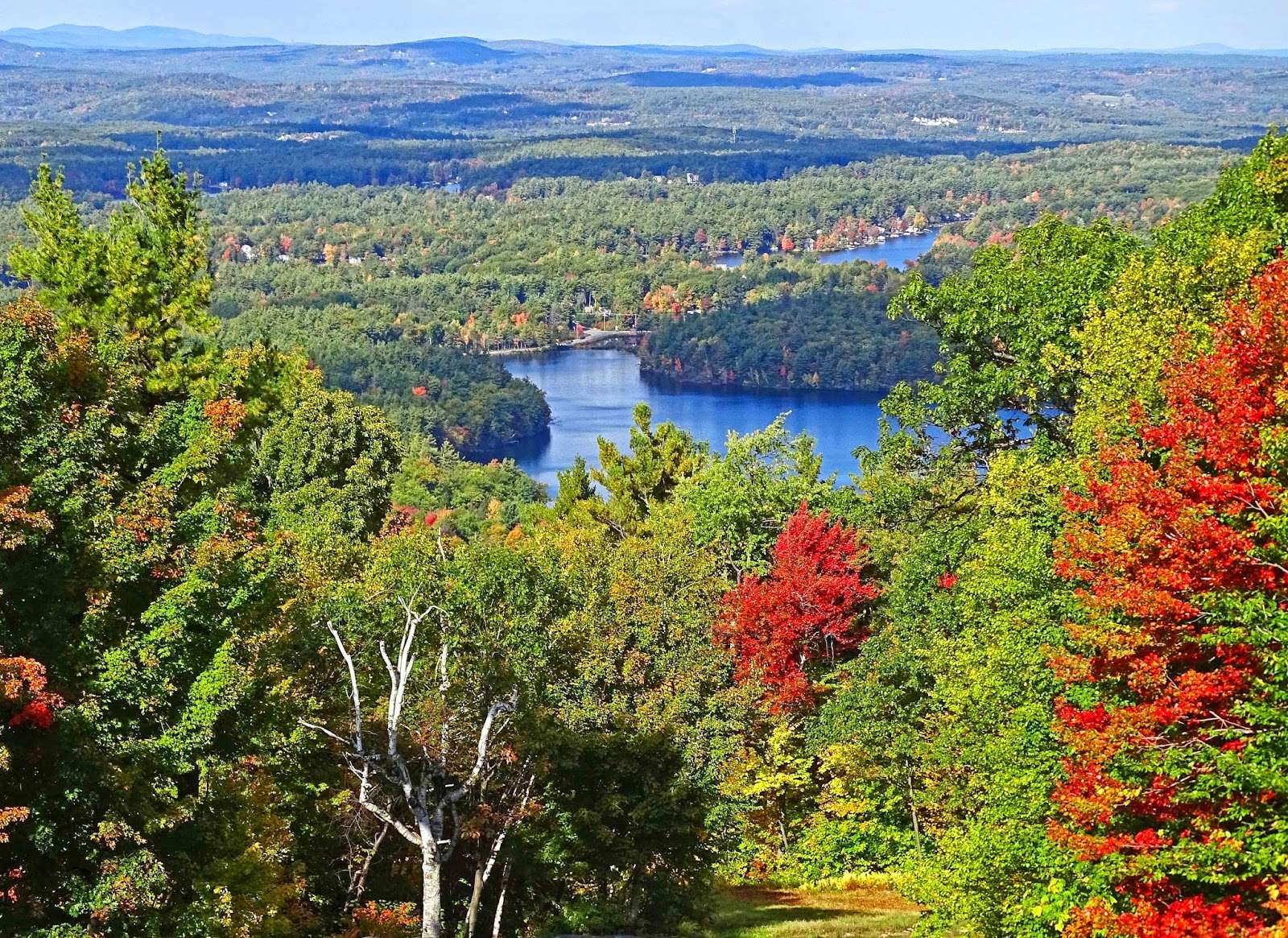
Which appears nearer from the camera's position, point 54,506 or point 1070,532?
point 54,506

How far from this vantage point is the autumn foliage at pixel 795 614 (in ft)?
97.9

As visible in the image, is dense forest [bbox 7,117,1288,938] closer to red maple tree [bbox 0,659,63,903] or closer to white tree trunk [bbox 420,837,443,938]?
red maple tree [bbox 0,659,63,903]

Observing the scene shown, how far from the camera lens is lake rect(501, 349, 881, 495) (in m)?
109

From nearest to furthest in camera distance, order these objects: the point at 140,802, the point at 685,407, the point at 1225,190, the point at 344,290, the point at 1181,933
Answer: the point at 1181,933
the point at 140,802
the point at 1225,190
the point at 685,407
the point at 344,290

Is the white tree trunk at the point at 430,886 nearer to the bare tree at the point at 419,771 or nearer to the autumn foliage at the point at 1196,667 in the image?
the bare tree at the point at 419,771

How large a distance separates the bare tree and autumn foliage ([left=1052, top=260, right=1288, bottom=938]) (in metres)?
6.02

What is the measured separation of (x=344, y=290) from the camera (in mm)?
195250

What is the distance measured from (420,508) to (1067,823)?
65.5m

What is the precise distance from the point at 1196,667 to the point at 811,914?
1017 centimetres

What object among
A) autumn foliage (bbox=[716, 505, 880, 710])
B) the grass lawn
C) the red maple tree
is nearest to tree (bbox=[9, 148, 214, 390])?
autumn foliage (bbox=[716, 505, 880, 710])

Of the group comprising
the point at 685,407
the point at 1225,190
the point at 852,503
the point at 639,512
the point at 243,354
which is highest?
the point at 1225,190

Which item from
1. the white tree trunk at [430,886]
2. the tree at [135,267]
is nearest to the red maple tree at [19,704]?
the white tree trunk at [430,886]

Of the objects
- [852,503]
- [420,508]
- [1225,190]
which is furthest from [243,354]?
[420,508]

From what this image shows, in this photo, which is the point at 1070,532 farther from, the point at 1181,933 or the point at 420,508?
the point at 420,508
